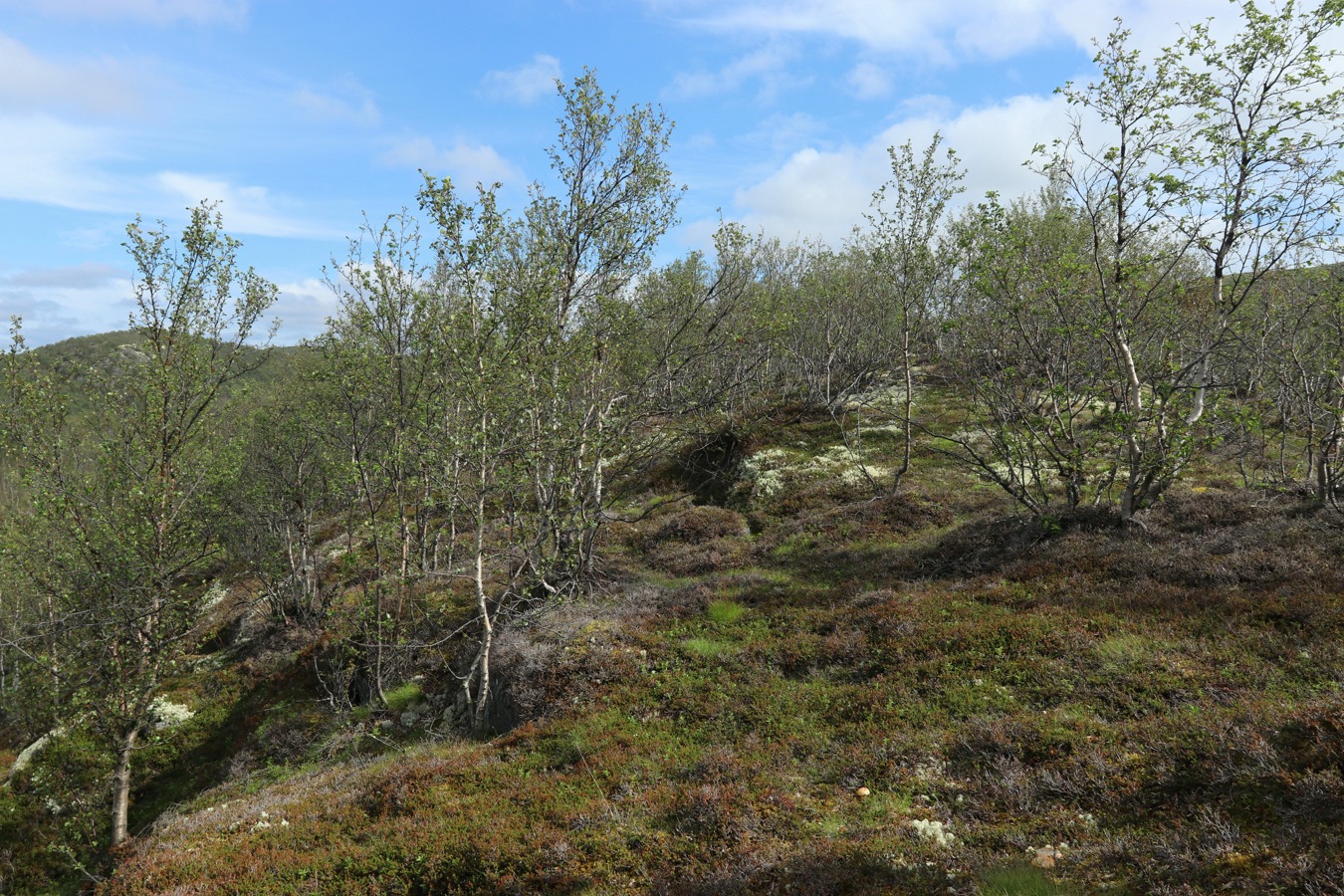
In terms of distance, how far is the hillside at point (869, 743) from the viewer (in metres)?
6.35

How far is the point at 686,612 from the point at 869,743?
7752 millimetres

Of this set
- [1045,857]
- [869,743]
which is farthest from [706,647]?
[1045,857]

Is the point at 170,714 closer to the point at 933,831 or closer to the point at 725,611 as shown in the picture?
the point at 725,611

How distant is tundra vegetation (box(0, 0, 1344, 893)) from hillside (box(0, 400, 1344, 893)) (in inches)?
3.0

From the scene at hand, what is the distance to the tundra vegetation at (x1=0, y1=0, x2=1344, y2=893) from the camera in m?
7.35

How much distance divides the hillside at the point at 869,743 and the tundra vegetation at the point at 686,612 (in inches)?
3.0

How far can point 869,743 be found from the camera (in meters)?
9.33

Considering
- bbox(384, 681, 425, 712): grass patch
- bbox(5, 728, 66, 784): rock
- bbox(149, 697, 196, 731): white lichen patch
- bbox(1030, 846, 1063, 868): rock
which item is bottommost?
bbox(5, 728, 66, 784): rock

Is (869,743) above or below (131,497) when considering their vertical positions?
below

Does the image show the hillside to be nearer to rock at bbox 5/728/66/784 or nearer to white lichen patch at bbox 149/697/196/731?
rock at bbox 5/728/66/784

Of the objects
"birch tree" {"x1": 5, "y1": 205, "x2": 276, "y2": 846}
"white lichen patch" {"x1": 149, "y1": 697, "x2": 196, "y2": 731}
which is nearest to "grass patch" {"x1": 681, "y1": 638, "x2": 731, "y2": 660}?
"birch tree" {"x1": 5, "y1": 205, "x2": 276, "y2": 846}

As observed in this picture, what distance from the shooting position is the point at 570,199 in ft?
63.5

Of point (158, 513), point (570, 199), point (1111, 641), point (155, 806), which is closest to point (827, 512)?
point (1111, 641)

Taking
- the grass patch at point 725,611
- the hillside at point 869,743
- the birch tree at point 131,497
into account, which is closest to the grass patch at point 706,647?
the hillside at point 869,743
